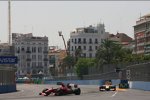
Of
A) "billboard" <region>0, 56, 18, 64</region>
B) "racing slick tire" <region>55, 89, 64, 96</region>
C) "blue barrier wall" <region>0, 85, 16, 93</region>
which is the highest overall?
"billboard" <region>0, 56, 18, 64</region>

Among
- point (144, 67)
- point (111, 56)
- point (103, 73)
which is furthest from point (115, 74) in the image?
point (111, 56)

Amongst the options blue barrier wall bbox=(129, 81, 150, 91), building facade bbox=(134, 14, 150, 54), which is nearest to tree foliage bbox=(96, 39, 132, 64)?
building facade bbox=(134, 14, 150, 54)

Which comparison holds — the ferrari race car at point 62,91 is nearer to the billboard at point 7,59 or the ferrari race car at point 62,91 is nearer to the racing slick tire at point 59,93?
the racing slick tire at point 59,93

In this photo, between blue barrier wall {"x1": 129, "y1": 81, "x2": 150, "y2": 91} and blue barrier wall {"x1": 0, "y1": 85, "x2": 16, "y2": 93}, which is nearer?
blue barrier wall {"x1": 0, "y1": 85, "x2": 16, "y2": 93}

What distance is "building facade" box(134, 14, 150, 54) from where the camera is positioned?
156550 mm

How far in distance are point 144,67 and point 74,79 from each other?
6322 cm

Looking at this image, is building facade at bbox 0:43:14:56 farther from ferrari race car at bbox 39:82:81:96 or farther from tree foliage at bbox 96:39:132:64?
ferrari race car at bbox 39:82:81:96

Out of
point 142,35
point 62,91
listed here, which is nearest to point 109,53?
point 142,35

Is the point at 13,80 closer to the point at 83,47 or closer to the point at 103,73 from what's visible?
the point at 103,73

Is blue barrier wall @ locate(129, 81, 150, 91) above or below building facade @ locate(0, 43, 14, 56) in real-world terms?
below

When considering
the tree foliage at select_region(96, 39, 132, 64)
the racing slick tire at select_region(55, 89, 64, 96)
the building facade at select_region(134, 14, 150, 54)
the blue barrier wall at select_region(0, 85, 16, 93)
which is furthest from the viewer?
the building facade at select_region(134, 14, 150, 54)

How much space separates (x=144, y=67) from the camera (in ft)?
198

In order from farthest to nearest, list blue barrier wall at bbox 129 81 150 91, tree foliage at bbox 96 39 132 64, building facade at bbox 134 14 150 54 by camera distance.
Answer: building facade at bbox 134 14 150 54, tree foliage at bbox 96 39 132 64, blue barrier wall at bbox 129 81 150 91

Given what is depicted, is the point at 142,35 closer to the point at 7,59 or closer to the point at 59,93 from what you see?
the point at 7,59
